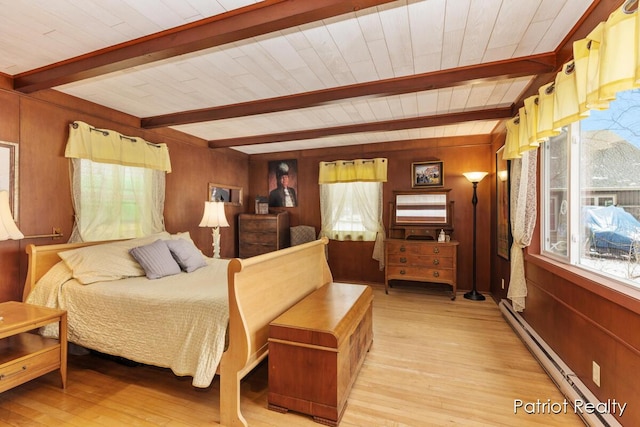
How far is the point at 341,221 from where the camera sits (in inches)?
207

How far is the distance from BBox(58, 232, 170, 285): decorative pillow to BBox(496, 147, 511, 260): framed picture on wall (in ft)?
13.0

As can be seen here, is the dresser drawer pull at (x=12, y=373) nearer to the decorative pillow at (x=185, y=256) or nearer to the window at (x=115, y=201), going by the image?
the decorative pillow at (x=185, y=256)

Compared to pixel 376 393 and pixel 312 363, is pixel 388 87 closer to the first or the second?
pixel 312 363

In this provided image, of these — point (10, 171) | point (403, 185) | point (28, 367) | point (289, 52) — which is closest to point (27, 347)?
point (28, 367)

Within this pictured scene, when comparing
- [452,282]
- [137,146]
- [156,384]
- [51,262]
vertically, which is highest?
[137,146]

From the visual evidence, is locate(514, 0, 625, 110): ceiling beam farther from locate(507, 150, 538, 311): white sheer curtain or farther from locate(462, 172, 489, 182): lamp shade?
locate(462, 172, 489, 182): lamp shade

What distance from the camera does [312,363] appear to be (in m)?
1.77

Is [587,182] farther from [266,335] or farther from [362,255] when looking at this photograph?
[362,255]

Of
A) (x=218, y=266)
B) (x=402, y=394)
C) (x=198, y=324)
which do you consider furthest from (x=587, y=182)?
(x=218, y=266)

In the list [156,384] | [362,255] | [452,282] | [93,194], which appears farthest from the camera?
[362,255]

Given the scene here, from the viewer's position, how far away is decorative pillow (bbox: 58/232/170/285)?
2.42 m

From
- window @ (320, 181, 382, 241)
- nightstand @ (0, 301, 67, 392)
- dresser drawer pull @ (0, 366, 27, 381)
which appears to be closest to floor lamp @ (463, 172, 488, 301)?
window @ (320, 181, 382, 241)

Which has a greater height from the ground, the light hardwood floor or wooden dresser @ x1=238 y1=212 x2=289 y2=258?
wooden dresser @ x1=238 y1=212 x2=289 y2=258

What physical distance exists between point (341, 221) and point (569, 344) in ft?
11.7
